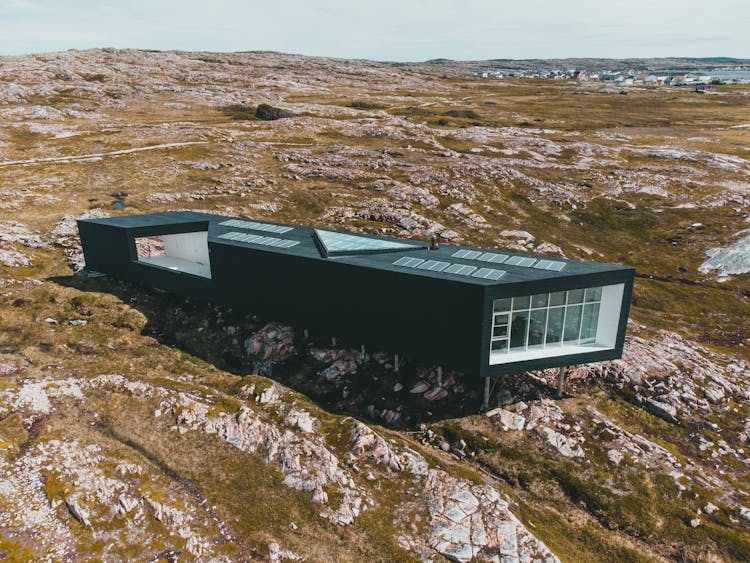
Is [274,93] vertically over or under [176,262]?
over

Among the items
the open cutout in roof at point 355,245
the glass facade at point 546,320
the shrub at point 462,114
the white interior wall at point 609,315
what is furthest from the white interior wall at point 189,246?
the shrub at point 462,114

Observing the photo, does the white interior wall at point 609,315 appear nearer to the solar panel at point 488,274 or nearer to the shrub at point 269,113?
the solar panel at point 488,274

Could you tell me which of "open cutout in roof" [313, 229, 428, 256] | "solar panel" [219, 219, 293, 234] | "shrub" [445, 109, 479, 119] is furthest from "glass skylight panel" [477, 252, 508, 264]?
"shrub" [445, 109, 479, 119]

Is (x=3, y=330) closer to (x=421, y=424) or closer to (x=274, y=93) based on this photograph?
(x=421, y=424)

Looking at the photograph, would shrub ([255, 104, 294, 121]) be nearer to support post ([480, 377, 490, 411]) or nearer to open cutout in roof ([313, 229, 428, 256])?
open cutout in roof ([313, 229, 428, 256])

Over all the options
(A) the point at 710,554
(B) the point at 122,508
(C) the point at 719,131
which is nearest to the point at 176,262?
(B) the point at 122,508

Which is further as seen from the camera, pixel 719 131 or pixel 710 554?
pixel 719 131

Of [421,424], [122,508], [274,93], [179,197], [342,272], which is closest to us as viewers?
[122,508]
